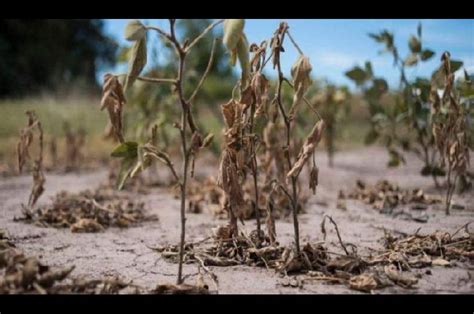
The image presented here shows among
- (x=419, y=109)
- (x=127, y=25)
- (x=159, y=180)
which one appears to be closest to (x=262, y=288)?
(x=127, y=25)

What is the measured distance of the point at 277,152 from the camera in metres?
3.21

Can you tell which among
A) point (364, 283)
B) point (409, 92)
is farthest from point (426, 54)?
point (364, 283)

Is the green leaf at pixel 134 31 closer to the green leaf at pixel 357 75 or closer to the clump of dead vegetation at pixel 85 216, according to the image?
the clump of dead vegetation at pixel 85 216

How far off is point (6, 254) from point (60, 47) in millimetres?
7180

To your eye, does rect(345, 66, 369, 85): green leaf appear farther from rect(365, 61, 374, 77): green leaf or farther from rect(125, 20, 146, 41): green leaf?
rect(125, 20, 146, 41): green leaf

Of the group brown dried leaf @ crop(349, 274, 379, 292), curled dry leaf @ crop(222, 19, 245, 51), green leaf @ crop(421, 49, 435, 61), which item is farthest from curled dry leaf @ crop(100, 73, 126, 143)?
green leaf @ crop(421, 49, 435, 61)

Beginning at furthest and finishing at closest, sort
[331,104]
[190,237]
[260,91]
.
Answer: [331,104] → [190,237] → [260,91]

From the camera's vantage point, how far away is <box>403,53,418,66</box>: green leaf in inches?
135

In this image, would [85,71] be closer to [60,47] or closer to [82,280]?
[60,47]

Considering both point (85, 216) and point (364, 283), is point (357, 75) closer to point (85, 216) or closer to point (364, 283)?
point (85, 216)

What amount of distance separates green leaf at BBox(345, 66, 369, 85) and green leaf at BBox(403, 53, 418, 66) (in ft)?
0.87

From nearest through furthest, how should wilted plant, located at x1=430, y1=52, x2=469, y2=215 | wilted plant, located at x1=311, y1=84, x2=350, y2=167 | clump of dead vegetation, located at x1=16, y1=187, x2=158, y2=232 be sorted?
wilted plant, located at x1=430, y1=52, x2=469, y2=215 < clump of dead vegetation, located at x1=16, y1=187, x2=158, y2=232 < wilted plant, located at x1=311, y1=84, x2=350, y2=167

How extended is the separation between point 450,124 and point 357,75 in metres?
0.98

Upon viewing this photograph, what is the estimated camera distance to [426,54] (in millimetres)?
3346
